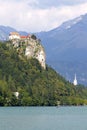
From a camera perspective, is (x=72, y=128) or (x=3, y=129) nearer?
(x=3, y=129)

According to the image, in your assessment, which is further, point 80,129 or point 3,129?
point 80,129

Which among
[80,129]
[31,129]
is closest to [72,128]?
[80,129]

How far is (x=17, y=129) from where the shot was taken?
90.7 m

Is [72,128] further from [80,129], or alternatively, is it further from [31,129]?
[31,129]

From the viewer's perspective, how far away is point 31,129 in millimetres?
92688

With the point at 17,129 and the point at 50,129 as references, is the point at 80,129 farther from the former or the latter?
the point at 17,129

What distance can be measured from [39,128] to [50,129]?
281 centimetres

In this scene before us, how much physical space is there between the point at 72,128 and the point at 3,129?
1569 centimetres

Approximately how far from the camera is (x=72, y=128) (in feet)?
324

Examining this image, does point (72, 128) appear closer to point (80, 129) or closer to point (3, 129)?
point (80, 129)

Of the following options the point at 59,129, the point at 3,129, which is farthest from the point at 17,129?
the point at 59,129

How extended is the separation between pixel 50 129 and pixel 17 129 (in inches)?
271

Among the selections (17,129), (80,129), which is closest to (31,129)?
(17,129)

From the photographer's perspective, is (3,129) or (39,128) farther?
(39,128)
